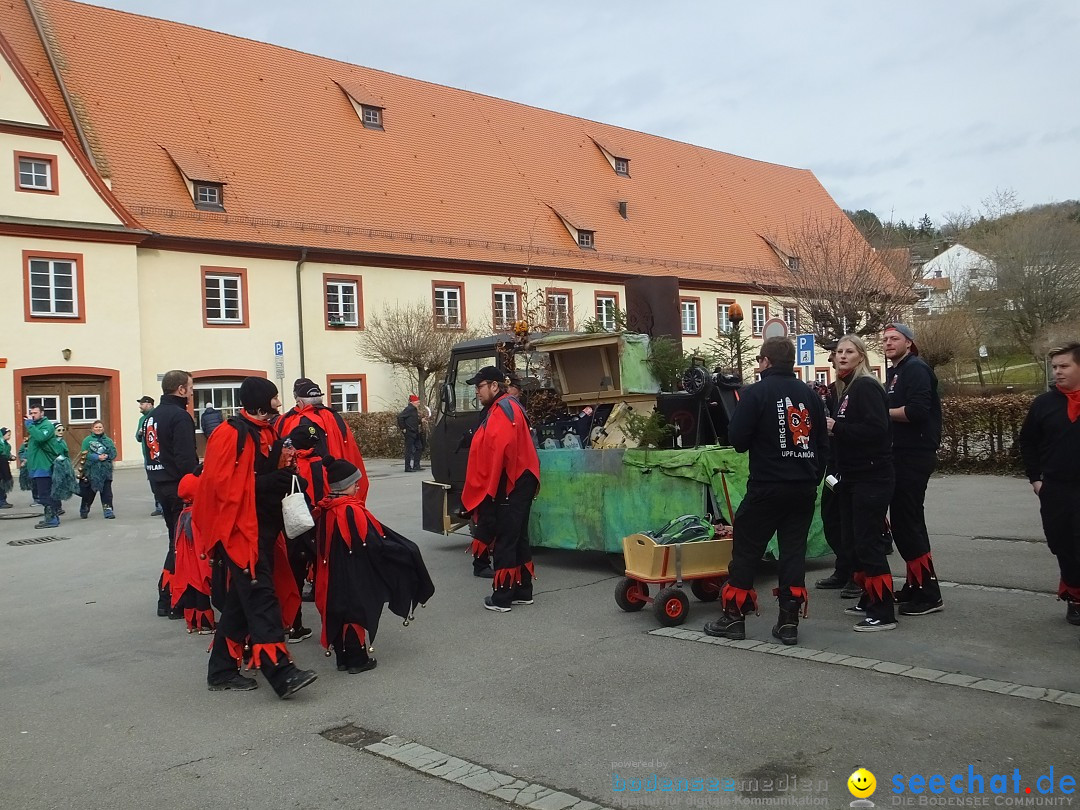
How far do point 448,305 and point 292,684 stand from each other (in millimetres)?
28780

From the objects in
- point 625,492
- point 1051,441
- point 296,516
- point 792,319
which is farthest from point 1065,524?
point 792,319

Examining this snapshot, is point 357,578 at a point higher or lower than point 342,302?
lower

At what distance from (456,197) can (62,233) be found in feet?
46.2

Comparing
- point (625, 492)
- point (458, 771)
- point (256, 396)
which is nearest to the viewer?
point (458, 771)

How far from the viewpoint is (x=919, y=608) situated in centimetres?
691

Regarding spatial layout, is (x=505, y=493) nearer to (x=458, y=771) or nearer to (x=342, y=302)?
(x=458, y=771)

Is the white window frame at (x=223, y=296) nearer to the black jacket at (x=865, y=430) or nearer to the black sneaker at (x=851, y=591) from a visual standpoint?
the black sneaker at (x=851, y=591)

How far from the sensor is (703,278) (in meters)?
40.8

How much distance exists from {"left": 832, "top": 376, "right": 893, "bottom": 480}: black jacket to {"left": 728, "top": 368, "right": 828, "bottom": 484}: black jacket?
308 mm

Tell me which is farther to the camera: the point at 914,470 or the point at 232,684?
the point at 914,470

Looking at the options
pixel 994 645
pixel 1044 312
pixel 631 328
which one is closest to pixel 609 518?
pixel 631 328

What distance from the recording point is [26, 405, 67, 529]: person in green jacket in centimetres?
1501

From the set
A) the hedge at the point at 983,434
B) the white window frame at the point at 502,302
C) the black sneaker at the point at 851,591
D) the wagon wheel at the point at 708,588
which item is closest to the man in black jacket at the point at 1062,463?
the black sneaker at the point at 851,591

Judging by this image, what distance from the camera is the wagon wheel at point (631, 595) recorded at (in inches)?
293
